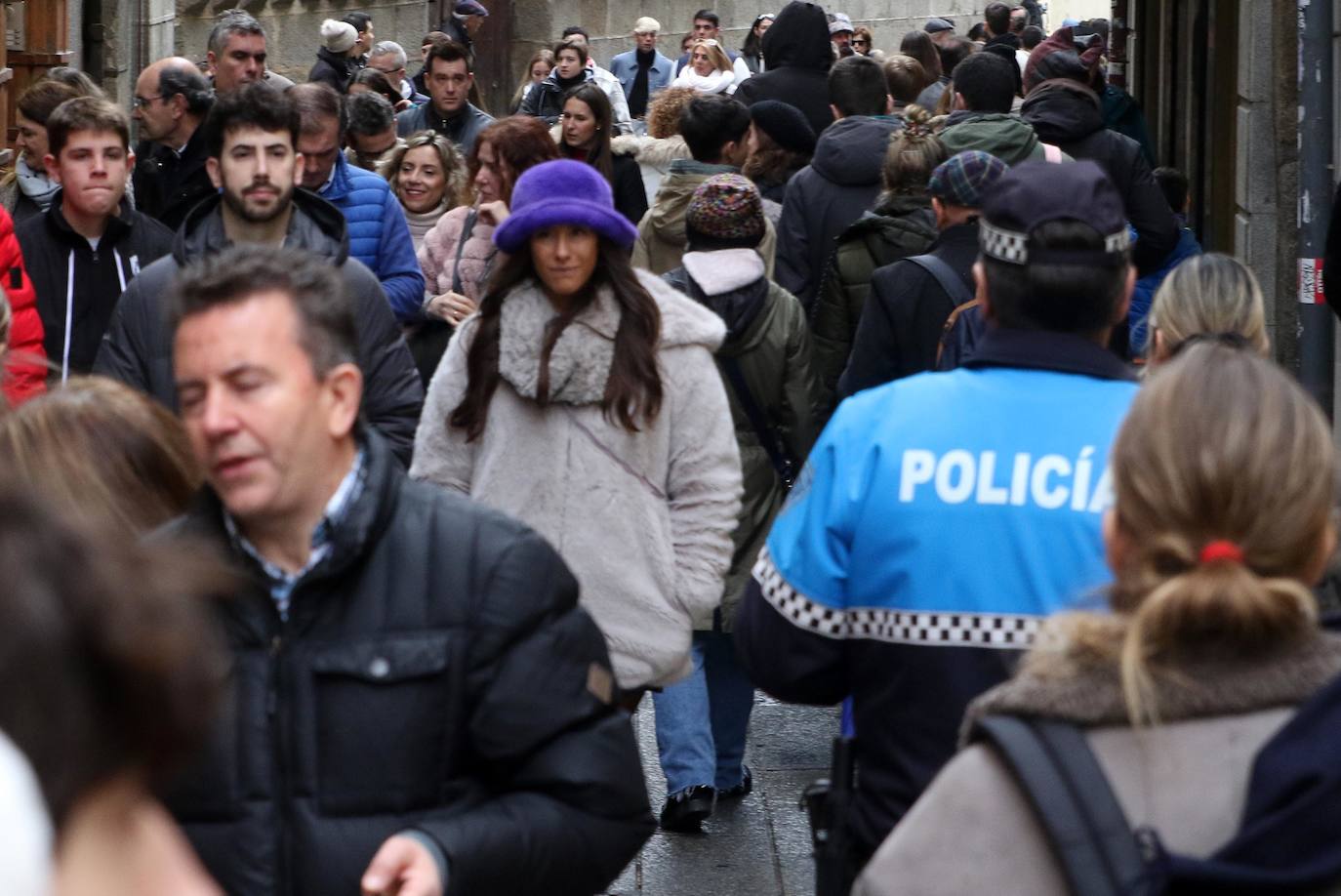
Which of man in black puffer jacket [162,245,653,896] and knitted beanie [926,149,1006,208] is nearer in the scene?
man in black puffer jacket [162,245,653,896]

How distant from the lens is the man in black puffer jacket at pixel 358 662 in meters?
3.00

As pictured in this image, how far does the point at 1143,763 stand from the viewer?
229cm

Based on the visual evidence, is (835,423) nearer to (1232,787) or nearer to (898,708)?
(898,708)

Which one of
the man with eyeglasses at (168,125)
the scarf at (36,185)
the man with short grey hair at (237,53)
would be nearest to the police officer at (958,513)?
the scarf at (36,185)

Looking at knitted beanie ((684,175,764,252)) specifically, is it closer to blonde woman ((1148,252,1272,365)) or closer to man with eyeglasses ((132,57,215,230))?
blonde woman ((1148,252,1272,365))

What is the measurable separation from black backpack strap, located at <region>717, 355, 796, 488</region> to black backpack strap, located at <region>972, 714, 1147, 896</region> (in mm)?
4470

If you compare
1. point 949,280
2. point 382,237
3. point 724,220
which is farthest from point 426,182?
point 949,280

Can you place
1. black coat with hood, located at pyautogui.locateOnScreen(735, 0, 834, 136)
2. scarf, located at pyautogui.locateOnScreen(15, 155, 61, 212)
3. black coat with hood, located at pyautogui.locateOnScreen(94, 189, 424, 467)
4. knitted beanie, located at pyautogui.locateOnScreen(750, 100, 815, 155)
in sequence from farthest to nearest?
black coat with hood, located at pyautogui.locateOnScreen(735, 0, 834, 136), knitted beanie, located at pyautogui.locateOnScreen(750, 100, 815, 155), scarf, located at pyautogui.locateOnScreen(15, 155, 61, 212), black coat with hood, located at pyautogui.locateOnScreen(94, 189, 424, 467)

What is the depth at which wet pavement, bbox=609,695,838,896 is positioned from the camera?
20.2 feet

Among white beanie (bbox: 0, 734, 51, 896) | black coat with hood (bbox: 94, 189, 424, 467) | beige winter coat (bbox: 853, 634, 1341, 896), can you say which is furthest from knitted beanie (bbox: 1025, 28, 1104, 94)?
white beanie (bbox: 0, 734, 51, 896)

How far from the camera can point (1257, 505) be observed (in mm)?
2324

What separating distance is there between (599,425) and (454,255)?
2.64m

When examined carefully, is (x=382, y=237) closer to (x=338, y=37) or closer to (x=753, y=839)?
(x=753, y=839)

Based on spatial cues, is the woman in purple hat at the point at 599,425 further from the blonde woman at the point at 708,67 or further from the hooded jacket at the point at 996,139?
the blonde woman at the point at 708,67
